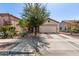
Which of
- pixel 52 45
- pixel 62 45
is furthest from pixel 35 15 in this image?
pixel 62 45

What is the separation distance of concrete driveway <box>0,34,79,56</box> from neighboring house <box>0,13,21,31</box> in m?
0.45

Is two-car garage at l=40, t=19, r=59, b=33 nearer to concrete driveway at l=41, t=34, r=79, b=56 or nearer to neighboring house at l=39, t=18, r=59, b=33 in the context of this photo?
neighboring house at l=39, t=18, r=59, b=33

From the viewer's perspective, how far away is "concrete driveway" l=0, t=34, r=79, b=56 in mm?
3757

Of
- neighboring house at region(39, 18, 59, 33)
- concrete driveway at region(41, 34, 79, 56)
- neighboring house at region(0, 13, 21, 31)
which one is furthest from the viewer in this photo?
neighboring house at region(39, 18, 59, 33)

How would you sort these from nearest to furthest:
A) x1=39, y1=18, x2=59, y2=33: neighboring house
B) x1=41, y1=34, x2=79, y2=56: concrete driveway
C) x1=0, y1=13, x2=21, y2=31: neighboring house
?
x1=41, y1=34, x2=79, y2=56: concrete driveway, x1=0, y1=13, x2=21, y2=31: neighboring house, x1=39, y1=18, x2=59, y2=33: neighboring house

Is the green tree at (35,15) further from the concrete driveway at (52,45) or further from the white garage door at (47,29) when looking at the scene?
the concrete driveway at (52,45)

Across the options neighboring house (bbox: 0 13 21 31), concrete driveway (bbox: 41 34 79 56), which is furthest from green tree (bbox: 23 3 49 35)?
concrete driveway (bbox: 41 34 79 56)

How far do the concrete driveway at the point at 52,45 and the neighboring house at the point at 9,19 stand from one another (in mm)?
455

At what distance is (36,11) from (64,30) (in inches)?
34.5

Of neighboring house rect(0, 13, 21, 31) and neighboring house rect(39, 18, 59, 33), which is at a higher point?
neighboring house rect(0, 13, 21, 31)

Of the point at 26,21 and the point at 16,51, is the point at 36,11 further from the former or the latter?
the point at 16,51

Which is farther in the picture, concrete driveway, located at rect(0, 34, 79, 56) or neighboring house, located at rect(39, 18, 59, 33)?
neighboring house, located at rect(39, 18, 59, 33)

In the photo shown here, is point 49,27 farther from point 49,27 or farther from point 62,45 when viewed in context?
point 62,45

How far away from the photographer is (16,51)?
3818 mm
